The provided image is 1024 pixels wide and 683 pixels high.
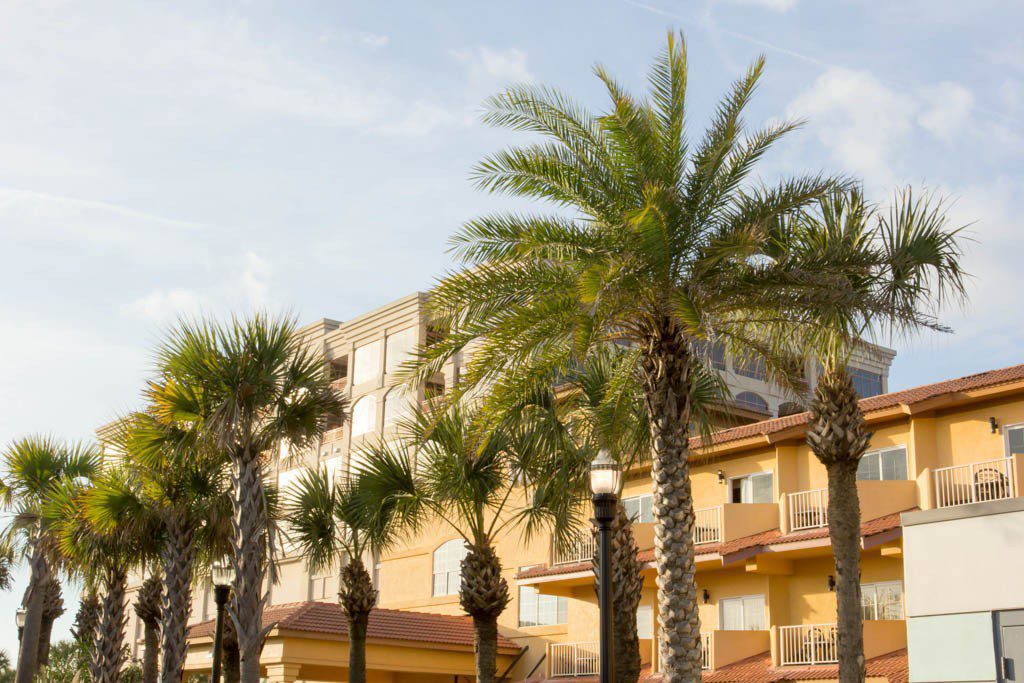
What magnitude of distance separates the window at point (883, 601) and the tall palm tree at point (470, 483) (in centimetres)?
807

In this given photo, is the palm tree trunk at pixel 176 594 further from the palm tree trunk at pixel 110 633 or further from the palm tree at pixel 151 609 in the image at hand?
the palm tree at pixel 151 609

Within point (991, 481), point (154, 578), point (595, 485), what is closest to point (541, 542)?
point (154, 578)

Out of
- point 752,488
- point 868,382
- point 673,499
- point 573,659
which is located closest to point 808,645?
point 752,488

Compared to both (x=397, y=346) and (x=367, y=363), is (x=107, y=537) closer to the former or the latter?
(x=397, y=346)

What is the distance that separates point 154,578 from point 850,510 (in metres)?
19.8

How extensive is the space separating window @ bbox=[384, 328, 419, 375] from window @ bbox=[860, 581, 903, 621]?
1124 inches

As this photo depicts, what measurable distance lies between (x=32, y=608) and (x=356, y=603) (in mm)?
11713

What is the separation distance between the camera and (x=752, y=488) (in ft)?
102

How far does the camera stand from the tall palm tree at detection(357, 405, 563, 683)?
74.4 feet

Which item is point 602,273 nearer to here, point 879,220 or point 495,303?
point 495,303

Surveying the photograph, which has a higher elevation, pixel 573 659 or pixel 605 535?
pixel 605 535

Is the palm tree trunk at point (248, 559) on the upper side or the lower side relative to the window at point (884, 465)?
lower

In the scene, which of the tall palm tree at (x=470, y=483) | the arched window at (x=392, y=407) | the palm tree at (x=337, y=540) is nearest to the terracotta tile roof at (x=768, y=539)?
the tall palm tree at (x=470, y=483)

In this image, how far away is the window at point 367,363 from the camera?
179 feet
